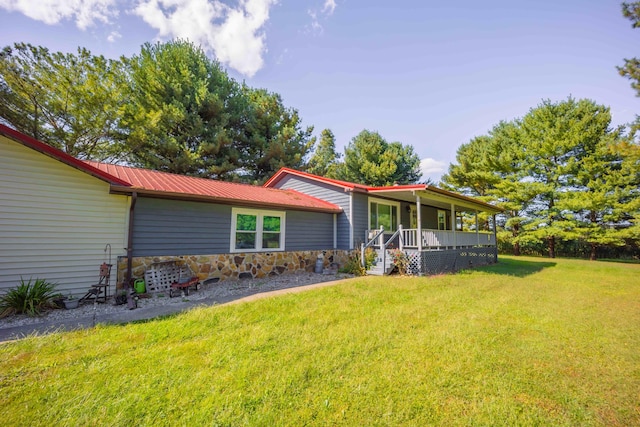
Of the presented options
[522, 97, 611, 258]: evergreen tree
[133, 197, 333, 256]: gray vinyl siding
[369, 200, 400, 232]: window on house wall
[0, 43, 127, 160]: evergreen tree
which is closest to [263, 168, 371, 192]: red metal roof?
[369, 200, 400, 232]: window on house wall

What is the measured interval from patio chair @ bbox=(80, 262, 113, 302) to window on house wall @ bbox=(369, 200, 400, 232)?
9.21 meters

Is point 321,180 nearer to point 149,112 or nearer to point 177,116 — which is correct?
point 177,116

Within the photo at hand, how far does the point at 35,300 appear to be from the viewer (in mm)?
5117

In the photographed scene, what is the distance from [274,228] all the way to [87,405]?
293 inches

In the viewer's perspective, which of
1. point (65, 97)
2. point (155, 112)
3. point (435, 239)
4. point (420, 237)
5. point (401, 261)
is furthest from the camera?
point (155, 112)

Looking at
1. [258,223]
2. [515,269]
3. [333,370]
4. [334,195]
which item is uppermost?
[334,195]

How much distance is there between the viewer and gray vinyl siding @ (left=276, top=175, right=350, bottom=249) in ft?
37.3

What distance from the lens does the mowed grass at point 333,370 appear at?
232 cm

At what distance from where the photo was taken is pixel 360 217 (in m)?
11.6

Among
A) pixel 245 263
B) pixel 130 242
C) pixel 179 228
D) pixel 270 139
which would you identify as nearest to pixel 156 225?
pixel 179 228

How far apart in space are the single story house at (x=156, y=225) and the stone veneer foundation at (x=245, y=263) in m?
0.03

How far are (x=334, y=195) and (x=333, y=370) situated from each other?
936 centimetres

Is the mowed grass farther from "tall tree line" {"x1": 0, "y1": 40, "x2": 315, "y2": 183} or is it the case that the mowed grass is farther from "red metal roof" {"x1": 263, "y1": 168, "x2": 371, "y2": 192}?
"tall tree line" {"x1": 0, "y1": 40, "x2": 315, "y2": 183}

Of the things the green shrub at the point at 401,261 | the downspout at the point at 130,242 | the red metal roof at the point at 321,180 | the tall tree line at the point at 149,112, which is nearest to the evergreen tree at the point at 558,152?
the green shrub at the point at 401,261
